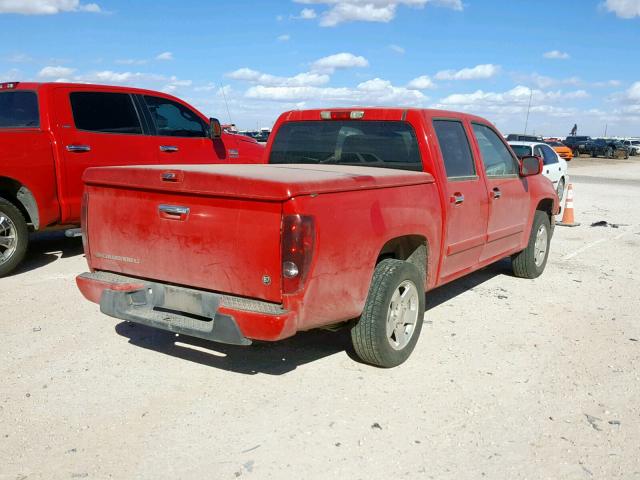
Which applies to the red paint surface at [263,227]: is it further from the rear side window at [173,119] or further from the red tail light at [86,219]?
the rear side window at [173,119]

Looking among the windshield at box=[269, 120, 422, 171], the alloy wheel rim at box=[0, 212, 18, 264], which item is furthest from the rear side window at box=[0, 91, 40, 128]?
the windshield at box=[269, 120, 422, 171]

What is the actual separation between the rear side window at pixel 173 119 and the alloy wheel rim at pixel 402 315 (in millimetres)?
5030

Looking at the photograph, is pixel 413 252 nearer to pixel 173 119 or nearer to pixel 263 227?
pixel 263 227

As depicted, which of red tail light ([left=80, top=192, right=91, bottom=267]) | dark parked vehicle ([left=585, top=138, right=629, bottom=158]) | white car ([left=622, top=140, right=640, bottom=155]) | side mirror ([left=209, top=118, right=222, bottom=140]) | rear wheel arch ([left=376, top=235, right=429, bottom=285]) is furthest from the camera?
white car ([left=622, top=140, right=640, bottom=155])

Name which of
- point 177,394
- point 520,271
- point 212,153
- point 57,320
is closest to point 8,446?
point 177,394

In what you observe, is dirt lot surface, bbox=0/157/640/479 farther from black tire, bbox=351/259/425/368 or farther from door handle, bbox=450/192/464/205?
door handle, bbox=450/192/464/205

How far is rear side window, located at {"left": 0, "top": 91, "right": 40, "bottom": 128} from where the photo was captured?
717 centimetres

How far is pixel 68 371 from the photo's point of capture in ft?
14.1

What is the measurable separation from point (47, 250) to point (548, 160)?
35.2ft

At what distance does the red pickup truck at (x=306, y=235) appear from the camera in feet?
11.5

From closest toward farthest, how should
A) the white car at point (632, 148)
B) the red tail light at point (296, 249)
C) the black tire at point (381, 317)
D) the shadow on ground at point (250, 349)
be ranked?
the red tail light at point (296, 249), the black tire at point (381, 317), the shadow on ground at point (250, 349), the white car at point (632, 148)

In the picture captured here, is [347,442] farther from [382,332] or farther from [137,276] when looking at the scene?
[137,276]

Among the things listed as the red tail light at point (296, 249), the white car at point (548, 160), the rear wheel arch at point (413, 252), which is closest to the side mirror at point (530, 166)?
the rear wheel arch at point (413, 252)

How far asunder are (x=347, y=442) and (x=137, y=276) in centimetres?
174
